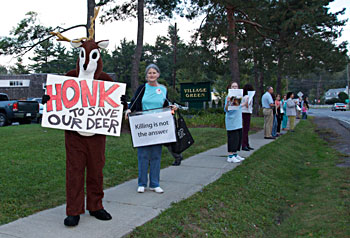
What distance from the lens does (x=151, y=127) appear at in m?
5.67

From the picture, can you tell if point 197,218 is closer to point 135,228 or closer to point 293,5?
point 135,228

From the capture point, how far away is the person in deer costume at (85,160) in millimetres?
4203

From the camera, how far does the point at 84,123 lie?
434 centimetres

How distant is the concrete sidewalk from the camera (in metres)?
3.97

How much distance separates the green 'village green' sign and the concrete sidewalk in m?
19.1

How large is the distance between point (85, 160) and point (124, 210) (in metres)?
0.93

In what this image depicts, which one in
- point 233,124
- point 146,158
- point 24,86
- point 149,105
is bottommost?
point 146,158

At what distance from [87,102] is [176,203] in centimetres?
186

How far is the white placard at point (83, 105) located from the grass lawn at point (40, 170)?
4.50 ft

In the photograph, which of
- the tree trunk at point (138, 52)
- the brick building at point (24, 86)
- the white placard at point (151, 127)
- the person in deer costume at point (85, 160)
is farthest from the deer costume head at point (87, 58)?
the brick building at point (24, 86)

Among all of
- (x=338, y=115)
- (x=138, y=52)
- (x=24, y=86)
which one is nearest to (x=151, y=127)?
(x=138, y=52)

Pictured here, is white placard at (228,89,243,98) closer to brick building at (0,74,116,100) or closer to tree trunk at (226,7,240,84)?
tree trunk at (226,7,240,84)

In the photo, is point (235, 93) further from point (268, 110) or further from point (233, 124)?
point (268, 110)

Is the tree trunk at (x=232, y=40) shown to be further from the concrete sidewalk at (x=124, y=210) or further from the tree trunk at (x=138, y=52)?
the concrete sidewalk at (x=124, y=210)
